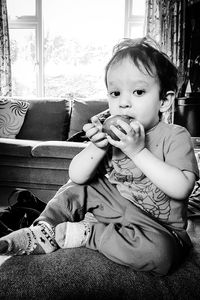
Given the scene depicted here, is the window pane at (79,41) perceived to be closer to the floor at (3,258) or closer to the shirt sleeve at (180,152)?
the shirt sleeve at (180,152)

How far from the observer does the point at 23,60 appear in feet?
16.1

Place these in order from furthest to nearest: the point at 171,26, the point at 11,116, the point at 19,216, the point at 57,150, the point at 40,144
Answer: the point at 171,26, the point at 11,116, the point at 40,144, the point at 57,150, the point at 19,216

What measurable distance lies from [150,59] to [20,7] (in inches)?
181

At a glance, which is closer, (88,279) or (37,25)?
(88,279)

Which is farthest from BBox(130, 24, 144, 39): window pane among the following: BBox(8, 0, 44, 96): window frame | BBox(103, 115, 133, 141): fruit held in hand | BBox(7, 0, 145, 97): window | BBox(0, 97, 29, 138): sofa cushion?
BBox(103, 115, 133, 141): fruit held in hand

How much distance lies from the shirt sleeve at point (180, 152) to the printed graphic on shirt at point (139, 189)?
11 cm

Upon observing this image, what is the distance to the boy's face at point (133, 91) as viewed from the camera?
83 cm

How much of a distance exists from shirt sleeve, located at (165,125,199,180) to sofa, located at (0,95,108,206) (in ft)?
5.11

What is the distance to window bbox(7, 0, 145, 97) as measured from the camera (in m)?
4.68

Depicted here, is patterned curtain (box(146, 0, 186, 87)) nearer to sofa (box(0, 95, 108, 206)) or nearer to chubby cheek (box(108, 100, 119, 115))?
A: sofa (box(0, 95, 108, 206))

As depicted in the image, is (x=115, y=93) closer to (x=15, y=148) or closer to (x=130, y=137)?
(x=130, y=137)

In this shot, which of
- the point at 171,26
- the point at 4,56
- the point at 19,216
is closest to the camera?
the point at 19,216

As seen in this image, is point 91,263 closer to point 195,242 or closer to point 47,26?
point 195,242

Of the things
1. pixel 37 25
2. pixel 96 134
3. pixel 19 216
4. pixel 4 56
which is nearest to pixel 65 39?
pixel 37 25
